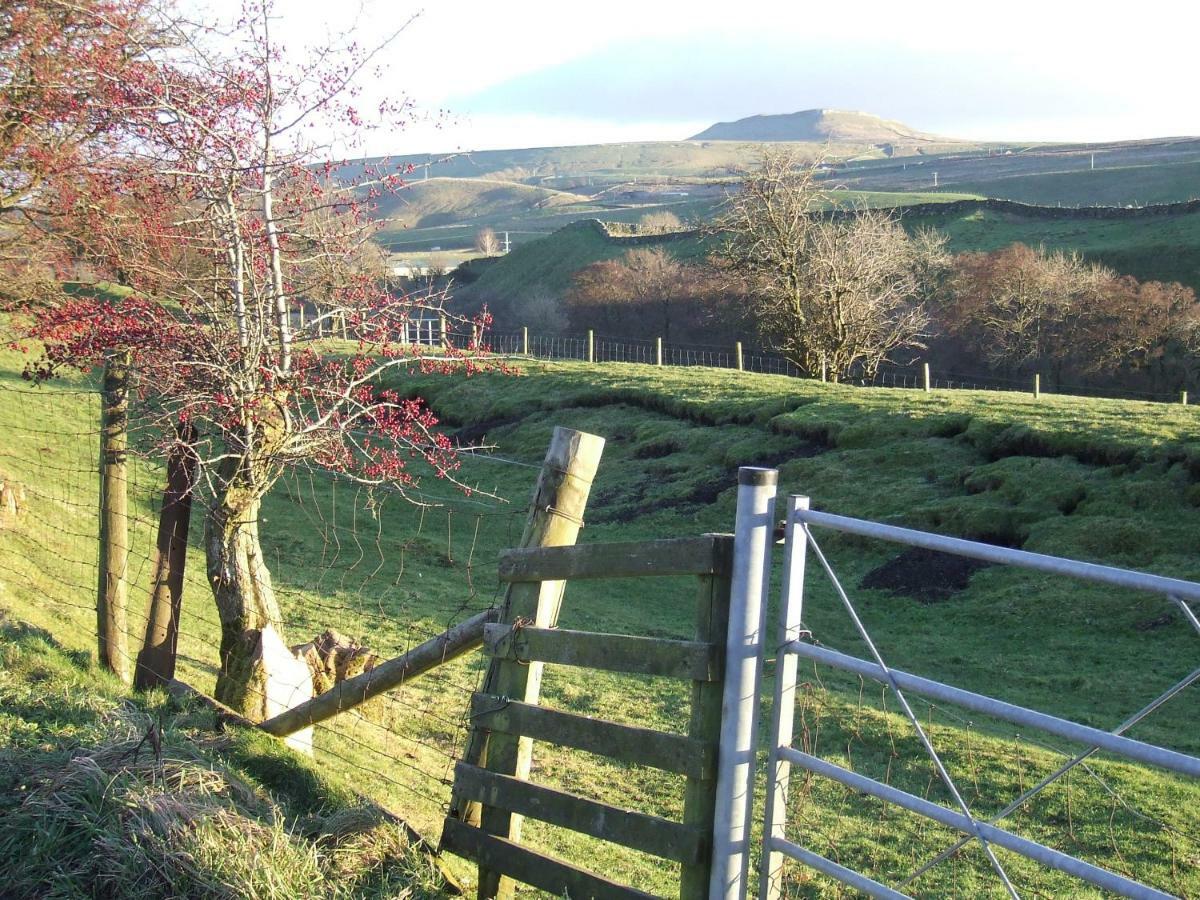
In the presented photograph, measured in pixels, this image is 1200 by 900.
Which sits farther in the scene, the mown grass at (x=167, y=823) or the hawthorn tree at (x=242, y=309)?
the hawthorn tree at (x=242, y=309)

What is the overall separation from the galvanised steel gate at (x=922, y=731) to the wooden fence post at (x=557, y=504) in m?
1.23

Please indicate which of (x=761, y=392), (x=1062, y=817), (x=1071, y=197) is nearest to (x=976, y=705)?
(x=1062, y=817)

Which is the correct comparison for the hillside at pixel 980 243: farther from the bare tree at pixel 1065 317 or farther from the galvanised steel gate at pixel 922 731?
the galvanised steel gate at pixel 922 731

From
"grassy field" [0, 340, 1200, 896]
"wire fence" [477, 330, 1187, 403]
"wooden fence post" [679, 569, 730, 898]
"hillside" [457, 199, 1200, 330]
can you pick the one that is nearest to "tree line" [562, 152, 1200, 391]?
"wire fence" [477, 330, 1187, 403]

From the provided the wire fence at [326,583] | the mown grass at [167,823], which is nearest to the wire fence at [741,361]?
the wire fence at [326,583]

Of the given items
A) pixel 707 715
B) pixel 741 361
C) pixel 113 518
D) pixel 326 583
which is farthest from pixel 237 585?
pixel 741 361

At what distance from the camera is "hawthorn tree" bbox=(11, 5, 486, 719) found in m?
7.04

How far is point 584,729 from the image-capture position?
401 centimetres

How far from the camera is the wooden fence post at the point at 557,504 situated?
179 inches

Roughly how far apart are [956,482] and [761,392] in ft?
30.6

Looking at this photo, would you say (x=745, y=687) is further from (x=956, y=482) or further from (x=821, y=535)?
(x=956, y=482)

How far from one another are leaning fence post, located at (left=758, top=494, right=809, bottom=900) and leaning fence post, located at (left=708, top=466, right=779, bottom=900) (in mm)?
66

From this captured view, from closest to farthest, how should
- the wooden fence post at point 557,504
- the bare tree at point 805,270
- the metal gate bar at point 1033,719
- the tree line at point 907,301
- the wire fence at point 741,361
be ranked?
1. the metal gate bar at point 1033,719
2. the wooden fence post at point 557,504
3. the bare tree at point 805,270
4. the tree line at point 907,301
5. the wire fence at point 741,361

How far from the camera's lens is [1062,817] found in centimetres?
809
